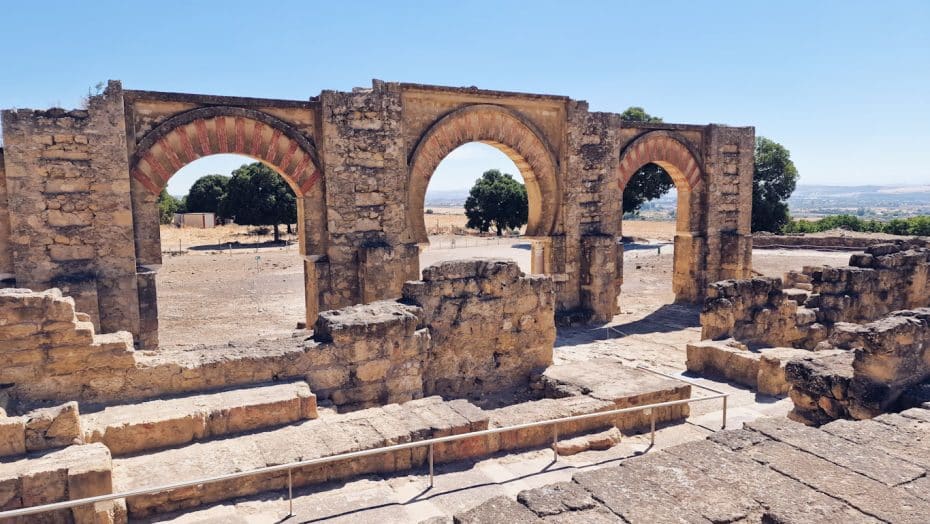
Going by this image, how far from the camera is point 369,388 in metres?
6.35

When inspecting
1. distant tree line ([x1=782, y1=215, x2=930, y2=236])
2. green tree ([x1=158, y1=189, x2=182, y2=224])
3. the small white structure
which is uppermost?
green tree ([x1=158, y1=189, x2=182, y2=224])

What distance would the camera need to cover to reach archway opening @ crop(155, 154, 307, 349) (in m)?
11.5

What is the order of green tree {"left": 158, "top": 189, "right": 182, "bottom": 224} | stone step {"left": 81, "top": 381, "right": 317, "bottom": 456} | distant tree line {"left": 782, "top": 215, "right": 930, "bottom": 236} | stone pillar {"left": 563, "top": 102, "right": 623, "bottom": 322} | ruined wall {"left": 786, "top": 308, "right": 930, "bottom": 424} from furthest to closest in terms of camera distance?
green tree {"left": 158, "top": 189, "right": 182, "bottom": 224}
distant tree line {"left": 782, "top": 215, "right": 930, "bottom": 236}
stone pillar {"left": 563, "top": 102, "right": 623, "bottom": 322}
ruined wall {"left": 786, "top": 308, "right": 930, "bottom": 424}
stone step {"left": 81, "top": 381, "right": 317, "bottom": 456}

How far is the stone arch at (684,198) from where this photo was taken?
528 inches

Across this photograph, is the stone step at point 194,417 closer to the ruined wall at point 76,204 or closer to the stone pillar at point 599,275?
the ruined wall at point 76,204

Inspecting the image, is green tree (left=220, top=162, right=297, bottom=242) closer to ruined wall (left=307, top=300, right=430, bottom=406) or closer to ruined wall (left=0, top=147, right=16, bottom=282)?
ruined wall (left=0, top=147, right=16, bottom=282)

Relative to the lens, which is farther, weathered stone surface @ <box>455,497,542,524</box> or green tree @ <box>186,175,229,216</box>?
green tree @ <box>186,175,229,216</box>

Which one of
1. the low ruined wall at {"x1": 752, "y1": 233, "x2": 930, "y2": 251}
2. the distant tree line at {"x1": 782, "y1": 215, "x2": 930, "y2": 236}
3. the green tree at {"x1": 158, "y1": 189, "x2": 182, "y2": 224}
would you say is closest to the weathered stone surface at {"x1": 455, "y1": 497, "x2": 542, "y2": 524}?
the low ruined wall at {"x1": 752, "y1": 233, "x2": 930, "y2": 251}

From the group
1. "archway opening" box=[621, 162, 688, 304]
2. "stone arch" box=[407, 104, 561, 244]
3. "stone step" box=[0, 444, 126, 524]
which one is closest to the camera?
"stone step" box=[0, 444, 126, 524]

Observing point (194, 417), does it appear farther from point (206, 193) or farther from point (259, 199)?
point (206, 193)

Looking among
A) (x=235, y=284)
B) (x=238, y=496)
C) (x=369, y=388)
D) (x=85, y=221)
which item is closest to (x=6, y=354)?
(x=238, y=496)

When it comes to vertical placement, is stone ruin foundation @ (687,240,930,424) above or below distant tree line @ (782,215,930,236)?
below

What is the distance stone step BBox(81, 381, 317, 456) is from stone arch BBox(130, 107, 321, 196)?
4.44 m

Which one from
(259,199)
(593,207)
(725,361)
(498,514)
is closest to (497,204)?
(259,199)
